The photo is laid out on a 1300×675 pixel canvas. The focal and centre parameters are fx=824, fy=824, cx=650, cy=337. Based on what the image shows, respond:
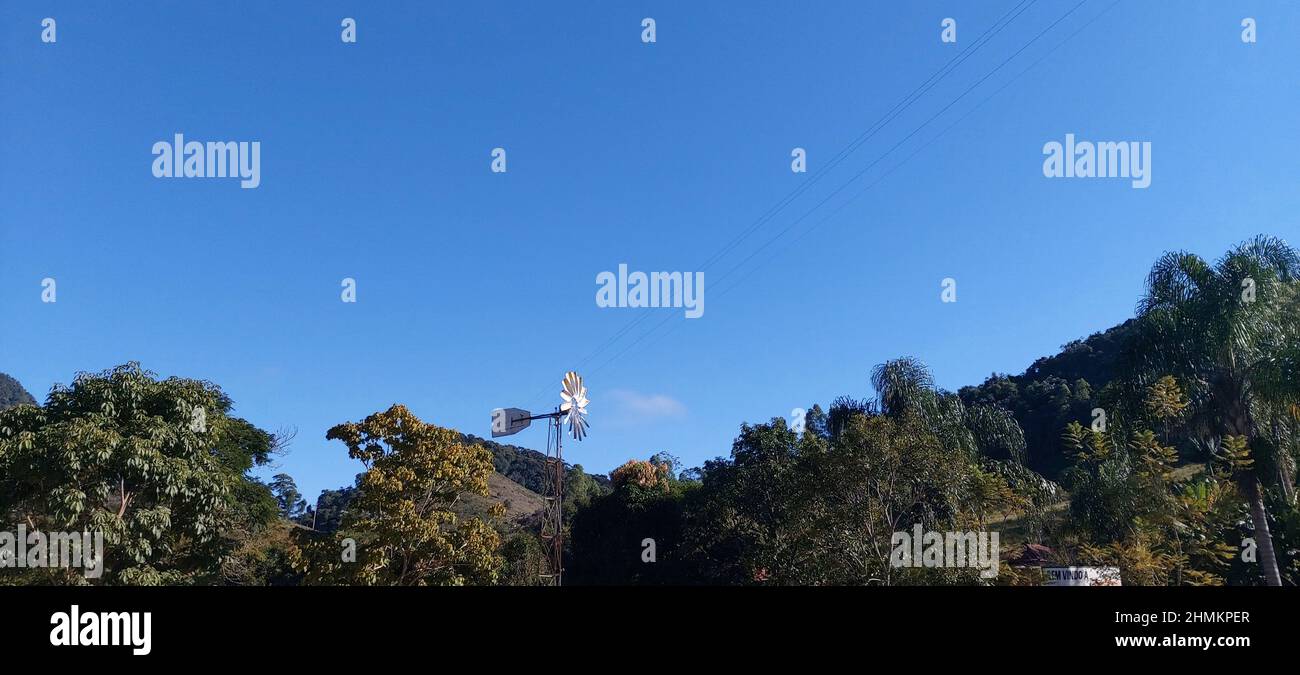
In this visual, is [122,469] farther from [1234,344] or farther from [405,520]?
[1234,344]

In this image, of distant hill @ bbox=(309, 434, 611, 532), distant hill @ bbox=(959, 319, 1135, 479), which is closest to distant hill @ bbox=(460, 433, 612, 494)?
distant hill @ bbox=(309, 434, 611, 532)

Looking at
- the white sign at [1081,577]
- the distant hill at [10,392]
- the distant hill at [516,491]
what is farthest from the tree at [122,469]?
the distant hill at [10,392]

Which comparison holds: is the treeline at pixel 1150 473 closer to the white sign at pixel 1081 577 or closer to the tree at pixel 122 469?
the white sign at pixel 1081 577

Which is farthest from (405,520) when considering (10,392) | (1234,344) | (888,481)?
(10,392)
